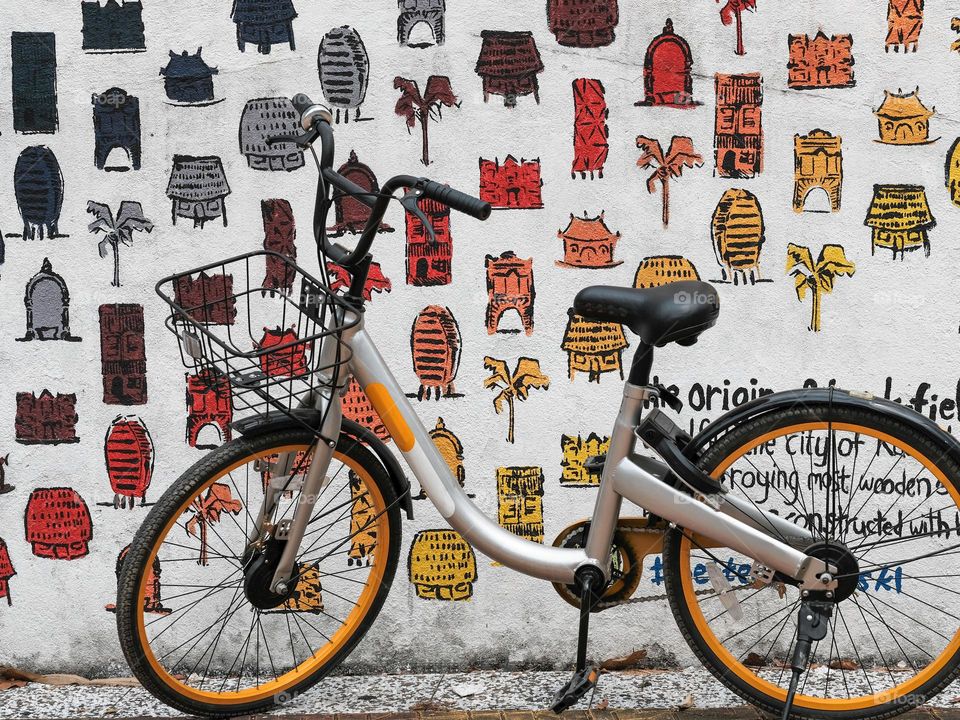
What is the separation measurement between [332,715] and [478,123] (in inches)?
81.5

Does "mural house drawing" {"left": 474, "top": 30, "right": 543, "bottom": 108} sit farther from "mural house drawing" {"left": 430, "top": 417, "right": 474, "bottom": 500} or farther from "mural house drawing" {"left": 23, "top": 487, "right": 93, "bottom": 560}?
"mural house drawing" {"left": 23, "top": 487, "right": 93, "bottom": 560}

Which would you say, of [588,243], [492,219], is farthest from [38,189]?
[588,243]

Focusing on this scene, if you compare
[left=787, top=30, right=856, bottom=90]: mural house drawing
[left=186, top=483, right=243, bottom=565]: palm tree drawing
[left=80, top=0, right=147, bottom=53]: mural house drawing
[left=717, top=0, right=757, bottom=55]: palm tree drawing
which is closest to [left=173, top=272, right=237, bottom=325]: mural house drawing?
[left=186, top=483, right=243, bottom=565]: palm tree drawing

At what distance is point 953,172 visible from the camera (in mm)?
3340

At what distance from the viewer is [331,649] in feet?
10.6

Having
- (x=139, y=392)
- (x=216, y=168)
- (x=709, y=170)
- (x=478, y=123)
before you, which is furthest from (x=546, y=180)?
(x=139, y=392)

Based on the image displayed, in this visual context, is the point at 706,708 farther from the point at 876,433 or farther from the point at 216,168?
the point at 216,168

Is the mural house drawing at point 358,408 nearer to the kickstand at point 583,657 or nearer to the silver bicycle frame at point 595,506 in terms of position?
the silver bicycle frame at point 595,506

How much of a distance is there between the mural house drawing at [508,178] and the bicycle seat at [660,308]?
83cm

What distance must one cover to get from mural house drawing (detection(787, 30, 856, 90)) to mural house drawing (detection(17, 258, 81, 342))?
2639mm

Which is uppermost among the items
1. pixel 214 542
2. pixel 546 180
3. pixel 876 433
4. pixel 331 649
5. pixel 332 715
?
pixel 546 180

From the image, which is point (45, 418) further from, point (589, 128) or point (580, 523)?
point (589, 128)

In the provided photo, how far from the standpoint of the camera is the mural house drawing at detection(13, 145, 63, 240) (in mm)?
3387

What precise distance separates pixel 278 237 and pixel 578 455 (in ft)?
4.30
